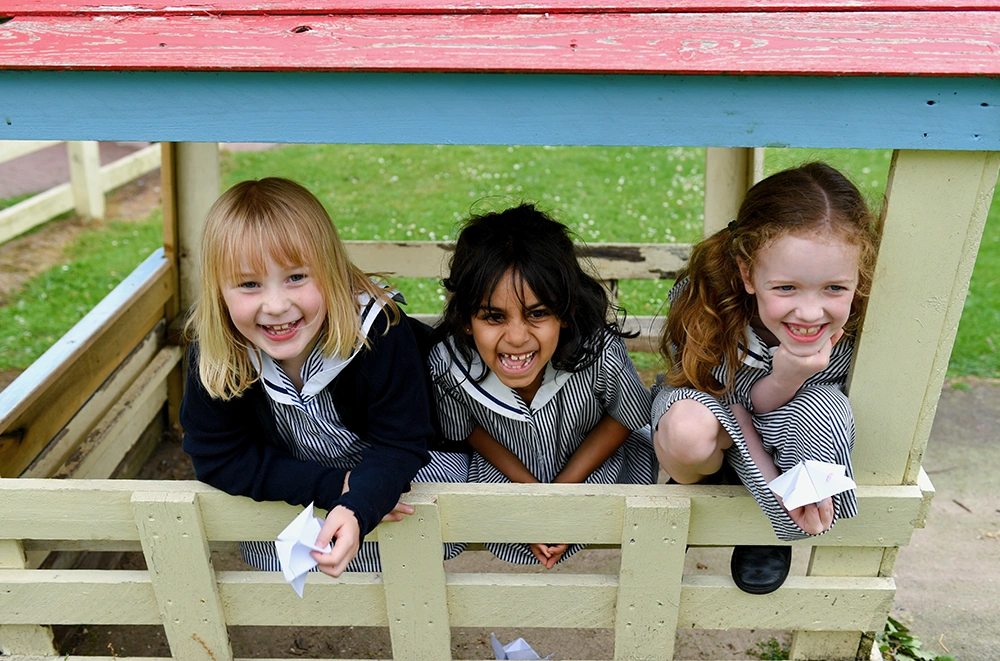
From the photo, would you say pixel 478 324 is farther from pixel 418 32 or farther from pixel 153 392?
pixel 153 392

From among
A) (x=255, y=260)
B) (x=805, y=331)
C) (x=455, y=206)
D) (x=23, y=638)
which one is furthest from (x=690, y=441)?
(x=455, y=206)

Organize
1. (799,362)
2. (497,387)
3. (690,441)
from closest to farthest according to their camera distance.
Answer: (799,362), (690,441), (497,387)

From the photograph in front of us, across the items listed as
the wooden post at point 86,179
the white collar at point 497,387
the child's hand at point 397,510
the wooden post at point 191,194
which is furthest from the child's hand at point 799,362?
the wooden post at point 86,179

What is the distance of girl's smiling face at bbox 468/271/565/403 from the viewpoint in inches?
81.5

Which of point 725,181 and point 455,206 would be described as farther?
point 455,206

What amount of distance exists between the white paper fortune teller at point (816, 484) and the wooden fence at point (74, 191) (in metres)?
5.74

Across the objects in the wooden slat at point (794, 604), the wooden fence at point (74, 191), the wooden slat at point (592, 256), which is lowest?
the wooden fence at point (74, 191)

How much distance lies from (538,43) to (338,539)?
105 centimetres

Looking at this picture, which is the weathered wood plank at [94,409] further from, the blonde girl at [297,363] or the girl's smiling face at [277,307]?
the girl's smiling face at [277,307]

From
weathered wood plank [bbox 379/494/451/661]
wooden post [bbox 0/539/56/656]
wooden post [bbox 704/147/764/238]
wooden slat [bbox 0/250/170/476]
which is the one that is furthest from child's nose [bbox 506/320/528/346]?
wooden post [bbox 704/147/764/238]

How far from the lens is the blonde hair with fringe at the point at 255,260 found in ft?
6.21

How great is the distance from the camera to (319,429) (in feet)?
7.09

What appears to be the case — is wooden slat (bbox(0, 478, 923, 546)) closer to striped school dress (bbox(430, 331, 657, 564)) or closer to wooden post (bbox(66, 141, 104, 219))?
striped school dress (bbox(430, 331, 657, 564))

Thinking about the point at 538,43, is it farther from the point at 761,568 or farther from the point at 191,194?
the point at 191,194
